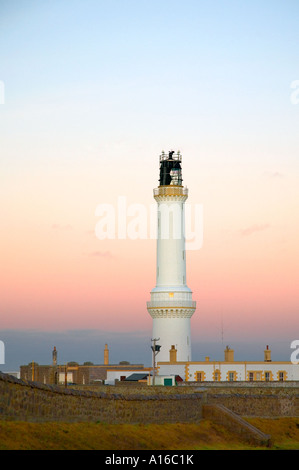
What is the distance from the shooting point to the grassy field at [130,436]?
34781 mm

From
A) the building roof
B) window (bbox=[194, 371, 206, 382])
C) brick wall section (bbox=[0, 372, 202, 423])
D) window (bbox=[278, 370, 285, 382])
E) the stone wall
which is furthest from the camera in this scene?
window (bbox=[194, 371, 206, 382])

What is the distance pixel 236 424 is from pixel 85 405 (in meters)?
11.2

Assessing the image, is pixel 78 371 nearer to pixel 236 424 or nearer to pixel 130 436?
pixel 236 424

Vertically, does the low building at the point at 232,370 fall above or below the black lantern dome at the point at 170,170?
below

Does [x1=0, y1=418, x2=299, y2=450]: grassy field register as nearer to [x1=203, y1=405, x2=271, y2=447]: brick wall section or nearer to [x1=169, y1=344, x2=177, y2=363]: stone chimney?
[x1=203, y1=405, x2=271, y2=447]: brick wall section

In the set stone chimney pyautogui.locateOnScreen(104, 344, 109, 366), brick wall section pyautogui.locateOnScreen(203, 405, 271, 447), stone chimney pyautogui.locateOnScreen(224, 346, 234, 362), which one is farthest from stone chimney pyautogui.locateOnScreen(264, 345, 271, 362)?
brick wall section pyautogui.locateOnScreen(203, 405, 271, 447)

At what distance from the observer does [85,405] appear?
1587 inches

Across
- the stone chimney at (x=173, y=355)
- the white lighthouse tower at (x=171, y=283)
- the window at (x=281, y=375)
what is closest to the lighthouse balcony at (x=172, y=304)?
the white lighthouse tower at (x=171, y=283)

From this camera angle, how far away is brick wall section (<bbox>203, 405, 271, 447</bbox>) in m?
47.5

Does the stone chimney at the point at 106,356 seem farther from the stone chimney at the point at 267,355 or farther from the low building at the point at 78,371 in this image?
the stone chimney at the point at 267,355

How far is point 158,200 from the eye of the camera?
9019 centimetres

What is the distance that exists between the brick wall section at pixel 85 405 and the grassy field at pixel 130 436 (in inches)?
18.7

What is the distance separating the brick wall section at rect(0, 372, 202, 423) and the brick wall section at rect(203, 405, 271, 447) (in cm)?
63

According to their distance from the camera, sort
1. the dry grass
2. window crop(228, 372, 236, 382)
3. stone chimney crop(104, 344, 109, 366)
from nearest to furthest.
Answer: the dry grass
window crop(228, 372, 236, 382)
stone chimney crop(104, 344, 109, 366)
